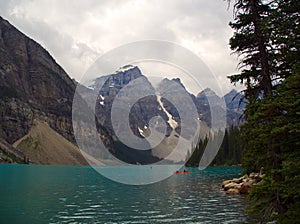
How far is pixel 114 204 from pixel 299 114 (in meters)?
32.0

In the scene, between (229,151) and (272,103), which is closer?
(272,103)

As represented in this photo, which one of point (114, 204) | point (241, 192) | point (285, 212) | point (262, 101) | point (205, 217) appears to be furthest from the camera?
point (241, 192)

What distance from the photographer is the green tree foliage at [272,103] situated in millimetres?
12305

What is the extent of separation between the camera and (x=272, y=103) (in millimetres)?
12656

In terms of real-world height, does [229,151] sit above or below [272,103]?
below

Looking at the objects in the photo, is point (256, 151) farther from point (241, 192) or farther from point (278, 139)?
point (241, 192)

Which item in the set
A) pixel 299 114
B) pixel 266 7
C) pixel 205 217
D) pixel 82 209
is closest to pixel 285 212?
pixel 299 114

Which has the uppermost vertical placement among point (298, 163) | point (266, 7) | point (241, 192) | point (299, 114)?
point (266, 7)

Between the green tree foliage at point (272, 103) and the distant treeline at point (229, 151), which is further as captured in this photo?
the distant treeline at point (229, 151)

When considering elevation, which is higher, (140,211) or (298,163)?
(298,163)

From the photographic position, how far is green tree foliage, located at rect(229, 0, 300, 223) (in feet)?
40.4

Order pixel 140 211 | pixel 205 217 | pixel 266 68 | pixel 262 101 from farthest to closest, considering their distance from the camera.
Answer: pixel 140 211 < pixel 205 217 < pixel 266 68 < pixel 262 101

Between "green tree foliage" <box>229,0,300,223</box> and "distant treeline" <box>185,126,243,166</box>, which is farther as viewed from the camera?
"distant treeline" <box>185,126,243,166</box>

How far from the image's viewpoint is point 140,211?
3375 cm
